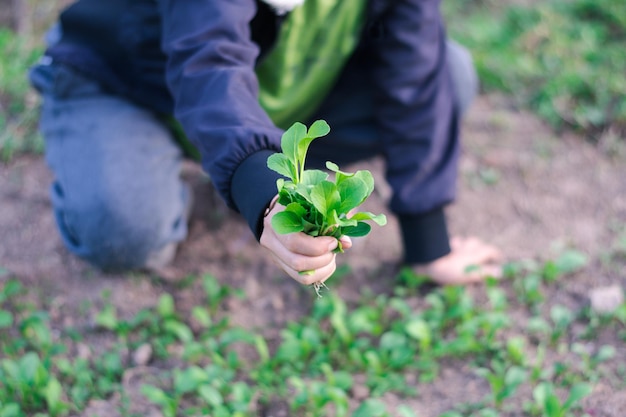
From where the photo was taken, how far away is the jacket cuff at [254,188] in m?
1.12

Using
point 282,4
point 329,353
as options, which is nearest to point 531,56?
point 282,4

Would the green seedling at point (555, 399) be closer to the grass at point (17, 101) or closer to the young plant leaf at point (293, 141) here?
the young plant leaf at point (293, 141)

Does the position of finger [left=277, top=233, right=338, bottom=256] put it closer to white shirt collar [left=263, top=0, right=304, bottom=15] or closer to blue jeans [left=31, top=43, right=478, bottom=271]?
white shirt collar [left=263, top=0, right=304, bottom=15]

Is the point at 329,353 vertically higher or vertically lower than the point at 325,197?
lower

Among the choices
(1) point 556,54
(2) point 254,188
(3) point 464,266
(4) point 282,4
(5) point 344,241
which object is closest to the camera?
(5) point 344,241

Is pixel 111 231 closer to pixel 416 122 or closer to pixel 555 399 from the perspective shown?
pixel 416 122

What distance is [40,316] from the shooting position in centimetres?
164

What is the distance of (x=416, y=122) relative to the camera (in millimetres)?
1827

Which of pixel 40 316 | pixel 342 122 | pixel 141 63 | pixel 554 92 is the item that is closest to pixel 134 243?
pixel 40 316

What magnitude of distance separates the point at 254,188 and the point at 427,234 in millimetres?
783

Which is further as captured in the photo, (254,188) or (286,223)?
(254,188)

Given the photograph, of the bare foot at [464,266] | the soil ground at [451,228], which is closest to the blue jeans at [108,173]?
the soil ground at [451,228]

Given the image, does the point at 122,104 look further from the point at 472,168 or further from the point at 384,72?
the point at 472,168

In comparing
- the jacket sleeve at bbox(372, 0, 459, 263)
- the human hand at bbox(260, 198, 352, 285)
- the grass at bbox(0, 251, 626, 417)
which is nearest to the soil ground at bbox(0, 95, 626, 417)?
the grass at bbox(0, 251, 626, 417)
